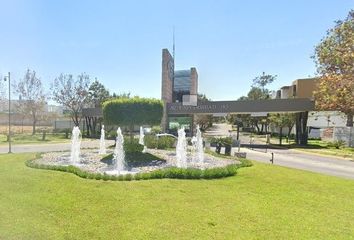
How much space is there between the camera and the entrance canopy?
3738 centimetres

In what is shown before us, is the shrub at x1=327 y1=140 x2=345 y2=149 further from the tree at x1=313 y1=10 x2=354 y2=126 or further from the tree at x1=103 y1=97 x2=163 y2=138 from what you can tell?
the tree at x1=103 y1=97 x2=163 y2=138

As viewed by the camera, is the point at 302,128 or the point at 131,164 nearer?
the point at 131,164

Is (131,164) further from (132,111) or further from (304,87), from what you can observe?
(304,87)

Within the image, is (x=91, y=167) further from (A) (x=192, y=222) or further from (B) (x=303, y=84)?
(B) (x=303, y=84)

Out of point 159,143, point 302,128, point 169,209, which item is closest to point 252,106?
point 302,128

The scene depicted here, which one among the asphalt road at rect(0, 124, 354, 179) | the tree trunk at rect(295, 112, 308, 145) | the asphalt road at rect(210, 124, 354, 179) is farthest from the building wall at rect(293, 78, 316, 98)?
the asphalt road at rect(210, 124, 354, 179)

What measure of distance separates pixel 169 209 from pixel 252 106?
1258 inches

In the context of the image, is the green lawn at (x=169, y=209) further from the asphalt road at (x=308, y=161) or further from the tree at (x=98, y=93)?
the tree at (x=98, y=93)

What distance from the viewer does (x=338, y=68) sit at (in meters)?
33.4

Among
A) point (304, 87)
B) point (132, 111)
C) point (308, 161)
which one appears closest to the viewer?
point (132, 111)

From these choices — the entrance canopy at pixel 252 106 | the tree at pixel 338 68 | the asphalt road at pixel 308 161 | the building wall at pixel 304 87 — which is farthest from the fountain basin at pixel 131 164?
the building wall at pixel 304 87

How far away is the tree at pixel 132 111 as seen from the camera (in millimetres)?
19125

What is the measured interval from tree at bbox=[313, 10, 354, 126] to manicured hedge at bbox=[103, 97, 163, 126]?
15.7 metres

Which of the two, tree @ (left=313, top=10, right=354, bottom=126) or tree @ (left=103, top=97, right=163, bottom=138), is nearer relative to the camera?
tree @ (left=103, top=97, right=163, bottom=138)
